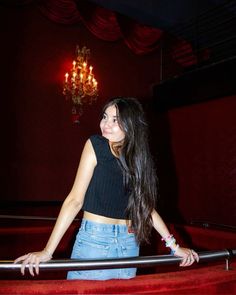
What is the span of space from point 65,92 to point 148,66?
2.22 metres

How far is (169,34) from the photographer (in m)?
8.09

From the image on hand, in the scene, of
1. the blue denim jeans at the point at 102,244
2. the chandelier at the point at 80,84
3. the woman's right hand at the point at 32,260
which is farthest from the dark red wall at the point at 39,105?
the woman's right hand at the point at 32,260

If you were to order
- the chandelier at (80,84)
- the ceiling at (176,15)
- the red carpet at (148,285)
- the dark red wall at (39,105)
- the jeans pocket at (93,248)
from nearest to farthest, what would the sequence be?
the red carpet at (148,285) < the jeans pocket at (93,248) < the dark red wall at (39,105) < the chandelier at (80,84) < the ceiling at (176,15)

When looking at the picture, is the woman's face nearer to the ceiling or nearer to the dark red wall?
the dark red wall

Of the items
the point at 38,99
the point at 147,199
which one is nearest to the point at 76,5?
the point at 38,99

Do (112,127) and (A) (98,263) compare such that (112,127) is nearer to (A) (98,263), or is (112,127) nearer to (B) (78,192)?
(B) (78,192)

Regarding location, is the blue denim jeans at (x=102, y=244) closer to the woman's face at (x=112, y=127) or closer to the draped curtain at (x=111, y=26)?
the woman's face at (x=112, y=127)

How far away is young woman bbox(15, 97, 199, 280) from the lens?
4.80 ft

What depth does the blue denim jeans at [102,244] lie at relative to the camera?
1.48m

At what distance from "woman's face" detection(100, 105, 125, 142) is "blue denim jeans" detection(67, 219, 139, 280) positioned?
38 centimetres

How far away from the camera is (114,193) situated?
1511 mm

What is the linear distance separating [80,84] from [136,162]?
506 cm

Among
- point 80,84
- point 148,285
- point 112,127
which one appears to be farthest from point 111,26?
point 148,285

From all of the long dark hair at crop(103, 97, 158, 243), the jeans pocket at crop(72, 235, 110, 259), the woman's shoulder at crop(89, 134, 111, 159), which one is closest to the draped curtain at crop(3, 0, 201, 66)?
the long dark hair at crop(103, 97, 158, 243)
